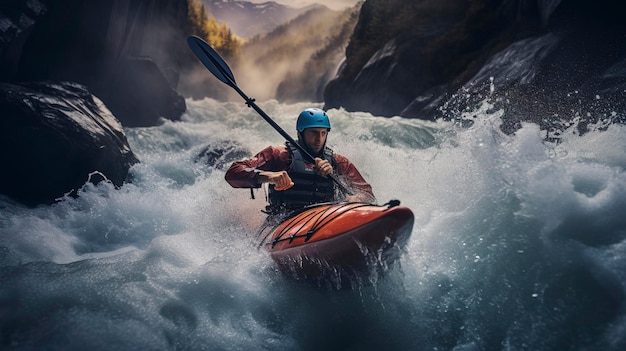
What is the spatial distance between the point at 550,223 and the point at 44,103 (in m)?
6.42

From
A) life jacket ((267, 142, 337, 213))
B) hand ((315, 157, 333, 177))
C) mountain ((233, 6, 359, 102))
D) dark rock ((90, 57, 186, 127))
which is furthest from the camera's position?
mountain ((233, 6, 359, 102))

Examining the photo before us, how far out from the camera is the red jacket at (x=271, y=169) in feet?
12.4

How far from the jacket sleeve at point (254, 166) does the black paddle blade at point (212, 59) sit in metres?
1.61

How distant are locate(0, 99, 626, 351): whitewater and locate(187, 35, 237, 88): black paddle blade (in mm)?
2285

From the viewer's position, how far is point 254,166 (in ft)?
13.0

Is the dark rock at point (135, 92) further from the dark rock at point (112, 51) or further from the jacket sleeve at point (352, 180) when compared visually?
the jacket sleeve at point (352, 180)

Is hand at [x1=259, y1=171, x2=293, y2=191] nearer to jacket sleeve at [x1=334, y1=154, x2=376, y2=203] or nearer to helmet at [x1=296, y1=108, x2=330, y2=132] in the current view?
helmet at [x1=296, y1=108, x2=330, y2=132]

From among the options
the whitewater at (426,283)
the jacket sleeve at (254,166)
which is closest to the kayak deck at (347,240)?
the whitewater at (426,283)

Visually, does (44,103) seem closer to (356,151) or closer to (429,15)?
(356,151)

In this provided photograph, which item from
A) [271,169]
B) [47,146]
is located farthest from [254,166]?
[47,146]

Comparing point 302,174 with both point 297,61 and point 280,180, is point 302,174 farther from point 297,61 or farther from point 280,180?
point 297,61

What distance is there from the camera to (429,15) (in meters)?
14.6

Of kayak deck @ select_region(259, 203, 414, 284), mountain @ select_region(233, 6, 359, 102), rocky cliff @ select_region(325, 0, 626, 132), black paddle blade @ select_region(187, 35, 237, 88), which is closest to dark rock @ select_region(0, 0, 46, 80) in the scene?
black paddle blade @ select_region(187, 35, 237, 88)

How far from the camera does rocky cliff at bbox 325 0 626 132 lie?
696 cm
